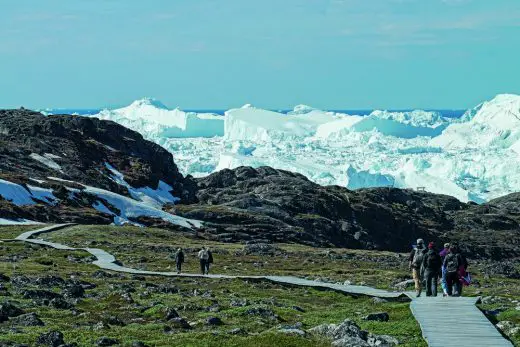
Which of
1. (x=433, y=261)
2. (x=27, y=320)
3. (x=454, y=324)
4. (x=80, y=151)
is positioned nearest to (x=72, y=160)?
(x=80, y=151)

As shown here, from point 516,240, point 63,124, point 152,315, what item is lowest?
point 516,240

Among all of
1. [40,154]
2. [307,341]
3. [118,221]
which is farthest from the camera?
[40,154]

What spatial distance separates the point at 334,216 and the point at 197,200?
22.9m

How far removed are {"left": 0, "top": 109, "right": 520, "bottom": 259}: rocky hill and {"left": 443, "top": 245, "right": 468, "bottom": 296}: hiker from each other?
6696 centimetres

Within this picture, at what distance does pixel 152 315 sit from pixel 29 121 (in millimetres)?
129011

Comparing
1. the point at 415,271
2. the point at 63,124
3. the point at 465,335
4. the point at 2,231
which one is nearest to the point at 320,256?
the point at 2,231

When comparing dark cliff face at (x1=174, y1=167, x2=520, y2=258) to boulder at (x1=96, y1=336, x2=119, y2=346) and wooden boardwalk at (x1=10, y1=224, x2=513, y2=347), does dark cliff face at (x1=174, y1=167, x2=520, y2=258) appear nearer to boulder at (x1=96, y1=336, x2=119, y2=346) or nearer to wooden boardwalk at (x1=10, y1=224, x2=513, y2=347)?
wooden boardwalk at (x1=10, y1=224, x2=513, y2=347)

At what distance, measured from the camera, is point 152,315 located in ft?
86.3

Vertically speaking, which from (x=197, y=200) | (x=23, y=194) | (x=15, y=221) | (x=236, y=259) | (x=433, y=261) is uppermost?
(x=433, y=261)

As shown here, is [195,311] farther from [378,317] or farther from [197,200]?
[197,200]

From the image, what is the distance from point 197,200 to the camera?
13988 cm

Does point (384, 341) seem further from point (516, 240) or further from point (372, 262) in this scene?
point (516, 240)

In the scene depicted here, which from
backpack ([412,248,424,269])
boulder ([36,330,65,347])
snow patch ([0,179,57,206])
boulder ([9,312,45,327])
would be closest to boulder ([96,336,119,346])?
boulder ([36,330,65,347])

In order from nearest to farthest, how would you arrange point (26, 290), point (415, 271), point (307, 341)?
point (307, 341) → point (26, 290) → point (415, 271)
